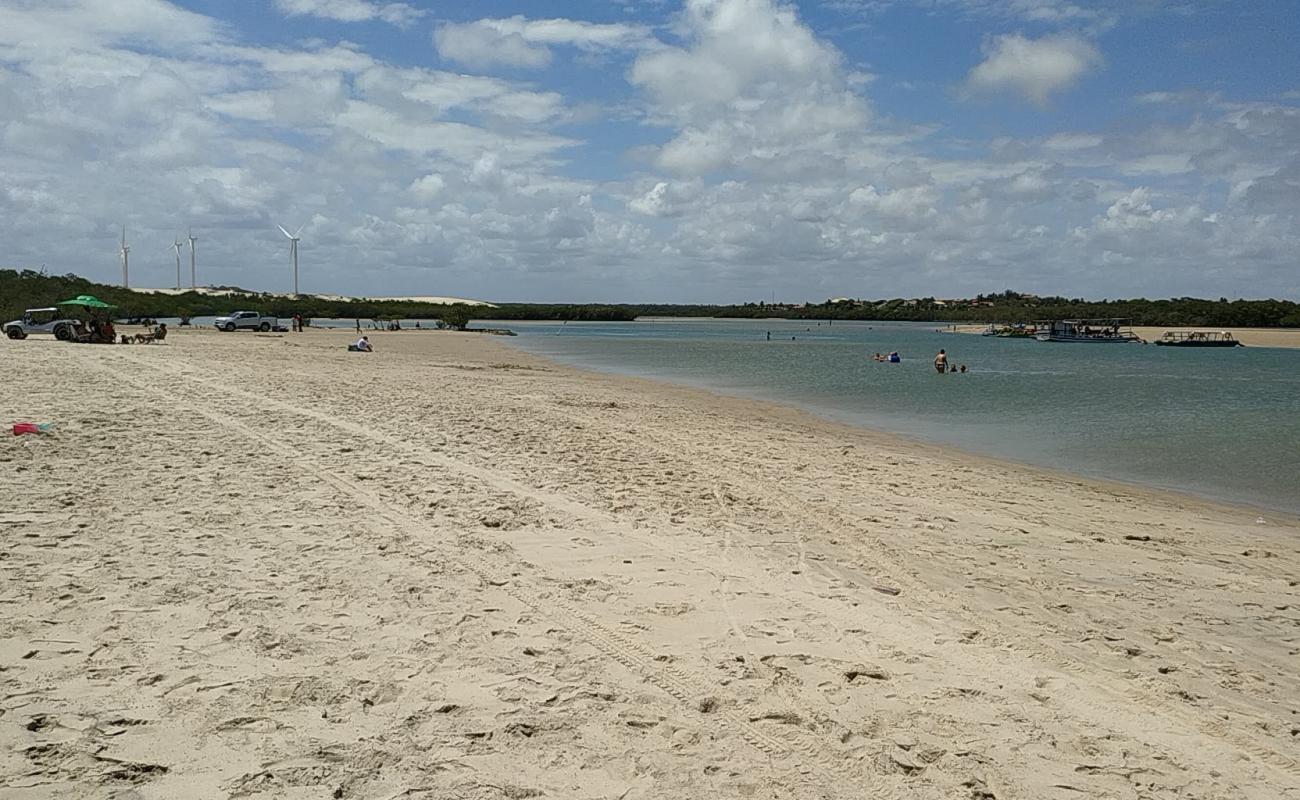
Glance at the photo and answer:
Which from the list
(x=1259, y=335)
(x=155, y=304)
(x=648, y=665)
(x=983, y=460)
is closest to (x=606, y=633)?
(x=648, y=665)

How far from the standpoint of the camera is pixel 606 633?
5488mm

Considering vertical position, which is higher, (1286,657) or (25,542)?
(25,542)

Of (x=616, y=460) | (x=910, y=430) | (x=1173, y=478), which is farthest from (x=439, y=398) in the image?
(x=1173, y=478)

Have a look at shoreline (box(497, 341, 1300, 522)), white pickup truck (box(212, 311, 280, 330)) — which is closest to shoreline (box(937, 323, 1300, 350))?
shoreline (box(497, 341, 1300, 522))

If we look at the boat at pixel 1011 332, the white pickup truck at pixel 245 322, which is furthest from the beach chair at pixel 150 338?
the boat at pixel 1011 332

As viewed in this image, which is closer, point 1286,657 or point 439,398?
point 1286,657

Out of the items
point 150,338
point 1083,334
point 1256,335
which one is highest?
point 1256,335

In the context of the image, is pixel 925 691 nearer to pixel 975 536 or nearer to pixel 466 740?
pixel 466 740

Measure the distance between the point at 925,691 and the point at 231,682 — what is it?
358 centimetres

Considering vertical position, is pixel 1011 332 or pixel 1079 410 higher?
pixel 1011 332

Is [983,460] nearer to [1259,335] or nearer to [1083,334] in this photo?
[1083,334]

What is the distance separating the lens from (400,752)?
394 centimetres

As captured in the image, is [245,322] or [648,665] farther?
[245,322]

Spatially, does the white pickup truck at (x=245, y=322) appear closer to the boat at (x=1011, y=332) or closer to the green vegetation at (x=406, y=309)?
the green vegetation at (x=406, y=309)
